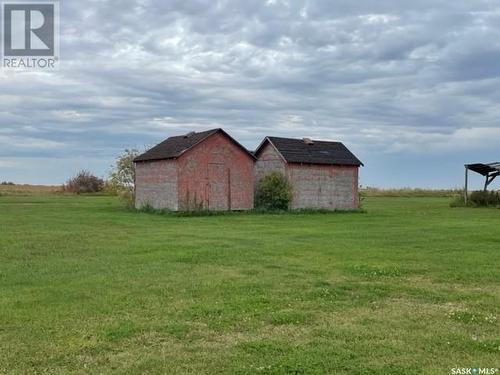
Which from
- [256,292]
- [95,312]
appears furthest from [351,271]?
[95,312]

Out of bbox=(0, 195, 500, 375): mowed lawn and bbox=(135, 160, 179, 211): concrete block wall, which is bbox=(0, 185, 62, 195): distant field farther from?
bbox=(0, 195, 500, 375): mowed lawn

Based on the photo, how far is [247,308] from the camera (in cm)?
1015

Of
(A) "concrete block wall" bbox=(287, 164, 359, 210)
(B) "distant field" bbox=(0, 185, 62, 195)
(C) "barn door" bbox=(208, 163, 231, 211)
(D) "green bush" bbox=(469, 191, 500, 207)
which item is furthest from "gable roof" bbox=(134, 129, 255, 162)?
(B) "distant field" bbox=(0, 185, 62, 195)

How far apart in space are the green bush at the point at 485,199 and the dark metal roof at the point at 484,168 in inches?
106

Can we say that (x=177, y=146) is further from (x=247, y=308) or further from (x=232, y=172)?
(x=247, y=308)

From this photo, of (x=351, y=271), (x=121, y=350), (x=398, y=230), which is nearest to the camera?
(x=121, y=350)

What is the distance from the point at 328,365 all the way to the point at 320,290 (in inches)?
190

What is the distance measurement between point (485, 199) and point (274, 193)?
21.0 metres

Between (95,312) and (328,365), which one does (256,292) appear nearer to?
(95,312)

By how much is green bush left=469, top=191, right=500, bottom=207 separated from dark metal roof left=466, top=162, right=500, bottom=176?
2688 millimetres

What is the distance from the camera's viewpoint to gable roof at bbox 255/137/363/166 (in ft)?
150

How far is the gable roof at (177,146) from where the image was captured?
136 ft

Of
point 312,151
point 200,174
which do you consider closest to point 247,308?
point 200,174

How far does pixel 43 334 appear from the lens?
28.1 feet
